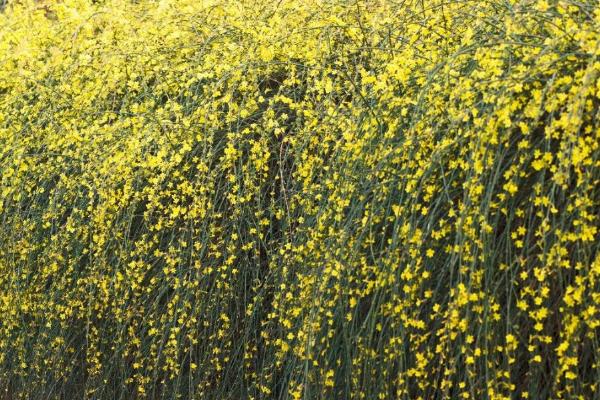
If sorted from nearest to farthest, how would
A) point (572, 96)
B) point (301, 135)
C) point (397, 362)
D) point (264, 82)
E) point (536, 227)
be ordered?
point (572, 96)
point (536, 227)
point (397, 362)
point (301, 135)
point (264, 82)

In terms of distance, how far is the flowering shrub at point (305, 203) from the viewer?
7.38 ft

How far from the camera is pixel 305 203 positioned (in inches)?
112

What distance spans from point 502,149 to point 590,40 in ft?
1.06

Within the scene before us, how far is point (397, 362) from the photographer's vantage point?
8.21ft

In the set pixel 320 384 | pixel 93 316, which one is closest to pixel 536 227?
pixel 320 384

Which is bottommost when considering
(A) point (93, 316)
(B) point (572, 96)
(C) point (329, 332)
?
(A) point (93, 316)

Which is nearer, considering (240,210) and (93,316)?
(240,210)

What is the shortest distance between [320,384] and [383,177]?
1.80ft

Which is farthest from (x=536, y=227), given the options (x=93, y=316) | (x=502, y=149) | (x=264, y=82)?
(x=93, y=316)

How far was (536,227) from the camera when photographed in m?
2.30

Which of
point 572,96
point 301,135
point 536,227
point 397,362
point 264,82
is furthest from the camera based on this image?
point 264,82

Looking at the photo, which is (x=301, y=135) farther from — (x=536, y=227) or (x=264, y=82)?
(x=536, y=227)

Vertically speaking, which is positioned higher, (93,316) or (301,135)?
(301,135)

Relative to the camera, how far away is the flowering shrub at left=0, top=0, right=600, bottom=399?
225 centimetres
